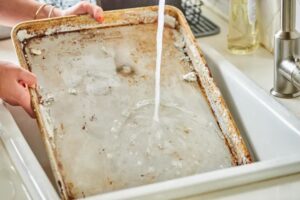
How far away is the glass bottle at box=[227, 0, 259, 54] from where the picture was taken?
4.65 feet

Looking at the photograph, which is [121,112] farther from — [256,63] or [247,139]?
[256,63]

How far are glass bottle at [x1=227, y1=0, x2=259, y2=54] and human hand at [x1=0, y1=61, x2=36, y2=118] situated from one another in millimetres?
492

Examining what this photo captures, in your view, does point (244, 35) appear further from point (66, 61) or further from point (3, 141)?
point (3, 141)

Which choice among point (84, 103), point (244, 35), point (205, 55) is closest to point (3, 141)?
point (84, 103)

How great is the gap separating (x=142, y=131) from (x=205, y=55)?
1.02 feet

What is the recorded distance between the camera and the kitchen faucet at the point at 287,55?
115 cm

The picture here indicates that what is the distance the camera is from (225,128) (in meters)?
1.17

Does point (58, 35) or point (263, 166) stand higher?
point (58, 35)

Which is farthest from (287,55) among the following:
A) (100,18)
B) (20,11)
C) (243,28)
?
(20,11)

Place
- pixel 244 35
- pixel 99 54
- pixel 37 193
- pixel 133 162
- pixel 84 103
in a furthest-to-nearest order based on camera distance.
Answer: pixel 244 35 → pixel 99 54 → pixel 84 103 → pixel 133 162 → pixel 37 193

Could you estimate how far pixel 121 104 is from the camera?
1211mm

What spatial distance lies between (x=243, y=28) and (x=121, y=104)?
381 millimetres

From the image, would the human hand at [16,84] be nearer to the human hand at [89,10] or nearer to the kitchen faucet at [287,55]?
the human hand at [89,10]

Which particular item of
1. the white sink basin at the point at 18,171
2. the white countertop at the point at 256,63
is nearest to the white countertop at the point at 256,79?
the white countertop at the point at 256,63
